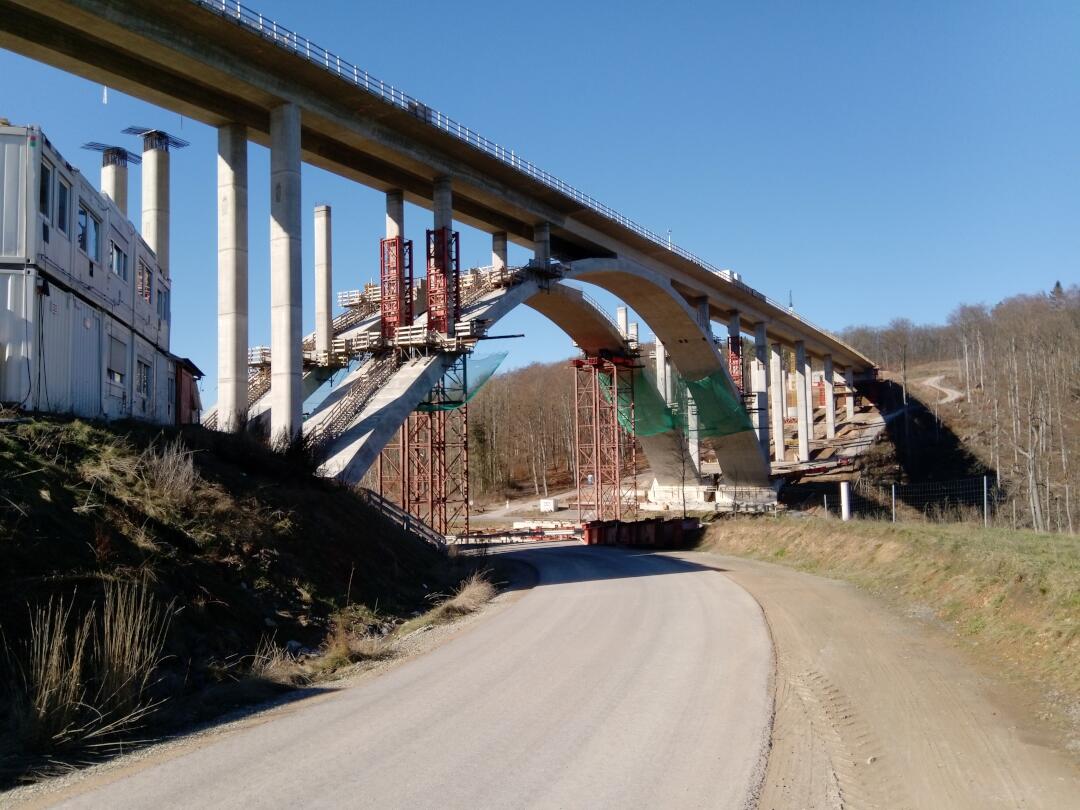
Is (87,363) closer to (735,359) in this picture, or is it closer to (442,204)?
(442,204)

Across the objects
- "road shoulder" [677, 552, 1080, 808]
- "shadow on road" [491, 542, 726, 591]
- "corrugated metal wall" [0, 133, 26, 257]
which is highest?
"corrugated metal wall" [0, 133, 26, 257]

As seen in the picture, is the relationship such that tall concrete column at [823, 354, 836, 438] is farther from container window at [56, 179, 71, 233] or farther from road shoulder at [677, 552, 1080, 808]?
container window at [56, 179, 71, 233]

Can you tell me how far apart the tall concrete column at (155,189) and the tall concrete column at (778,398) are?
47.9m

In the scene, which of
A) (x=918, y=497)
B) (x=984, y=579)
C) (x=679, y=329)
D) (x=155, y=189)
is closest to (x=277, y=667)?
(x=984, y=579)

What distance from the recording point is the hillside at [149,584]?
7.73m

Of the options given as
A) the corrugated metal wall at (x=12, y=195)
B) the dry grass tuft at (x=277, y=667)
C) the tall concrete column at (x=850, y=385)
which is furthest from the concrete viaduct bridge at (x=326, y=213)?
the tall concrete column at (x=850, y=385)

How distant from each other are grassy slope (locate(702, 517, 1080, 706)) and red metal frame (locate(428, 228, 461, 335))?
15.0 metres

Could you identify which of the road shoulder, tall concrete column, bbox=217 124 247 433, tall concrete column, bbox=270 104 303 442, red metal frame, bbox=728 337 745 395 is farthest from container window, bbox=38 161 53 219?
red metal frame, bbox=728 337 745 395

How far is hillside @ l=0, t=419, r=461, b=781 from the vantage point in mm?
7734

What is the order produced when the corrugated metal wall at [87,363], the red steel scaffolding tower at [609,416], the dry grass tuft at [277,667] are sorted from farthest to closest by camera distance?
the red steel scaffolding tower at [609,416], the corrugated metal wall at [87,363], the dry grass tuft at [277,667]

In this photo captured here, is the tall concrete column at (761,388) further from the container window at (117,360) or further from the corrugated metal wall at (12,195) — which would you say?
the corrugated metal wall at (12,195)

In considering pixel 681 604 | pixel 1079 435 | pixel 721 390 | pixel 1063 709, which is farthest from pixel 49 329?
pixel 1079 435

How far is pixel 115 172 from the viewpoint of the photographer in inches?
1204

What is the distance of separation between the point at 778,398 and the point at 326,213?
44.2 metres
